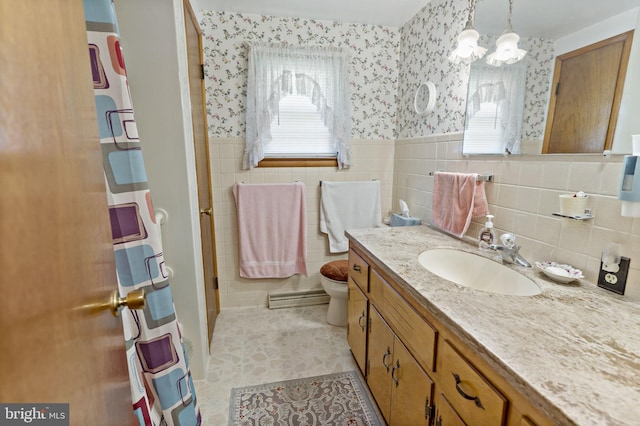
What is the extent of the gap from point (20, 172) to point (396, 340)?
121 cm

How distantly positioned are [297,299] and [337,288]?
1.78 ft

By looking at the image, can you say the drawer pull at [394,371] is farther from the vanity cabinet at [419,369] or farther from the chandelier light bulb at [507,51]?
the chandelier light bulb at [507,51]

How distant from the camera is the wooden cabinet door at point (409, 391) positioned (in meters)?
0.98

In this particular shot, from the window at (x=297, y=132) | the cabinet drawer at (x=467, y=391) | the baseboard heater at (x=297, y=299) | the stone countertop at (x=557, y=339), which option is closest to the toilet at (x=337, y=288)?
the baseboard heater at (x=297, y=299)

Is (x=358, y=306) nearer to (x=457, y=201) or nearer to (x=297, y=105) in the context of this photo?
(x=457, y=201)

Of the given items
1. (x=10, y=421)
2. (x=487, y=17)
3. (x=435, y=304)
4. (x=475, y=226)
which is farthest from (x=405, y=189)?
(x=10, y=421)

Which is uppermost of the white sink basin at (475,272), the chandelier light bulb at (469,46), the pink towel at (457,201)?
the chandelier light bulb at (469,46)

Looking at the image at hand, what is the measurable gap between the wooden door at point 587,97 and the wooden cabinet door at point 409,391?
3.19ft

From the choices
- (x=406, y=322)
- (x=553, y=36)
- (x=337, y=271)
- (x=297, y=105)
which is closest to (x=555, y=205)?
(x=553, y=36)

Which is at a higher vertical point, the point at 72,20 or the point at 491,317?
the point at 72,20

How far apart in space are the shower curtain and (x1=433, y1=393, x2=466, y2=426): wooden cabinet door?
0.91 meters

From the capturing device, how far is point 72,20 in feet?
1.81

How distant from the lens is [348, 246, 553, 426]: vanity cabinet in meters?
0.69

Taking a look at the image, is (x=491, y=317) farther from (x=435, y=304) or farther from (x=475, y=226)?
(x=475, y=226)
